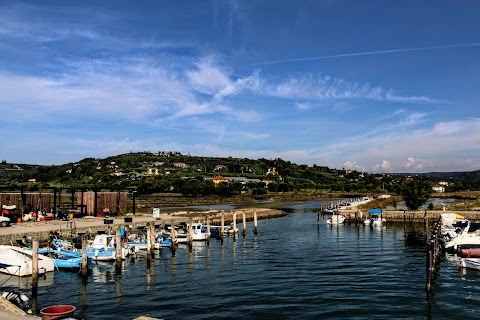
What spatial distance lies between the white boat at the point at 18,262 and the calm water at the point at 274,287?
1513 millimetres

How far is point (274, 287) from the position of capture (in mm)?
29516

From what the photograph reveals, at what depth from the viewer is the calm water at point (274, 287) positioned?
2428 cm

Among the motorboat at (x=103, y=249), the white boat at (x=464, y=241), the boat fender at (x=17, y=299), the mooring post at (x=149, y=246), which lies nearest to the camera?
the boat fender at (x=17, y=299)

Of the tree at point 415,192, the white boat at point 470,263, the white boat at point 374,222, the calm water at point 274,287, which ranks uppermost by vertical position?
the tree at point 415,192

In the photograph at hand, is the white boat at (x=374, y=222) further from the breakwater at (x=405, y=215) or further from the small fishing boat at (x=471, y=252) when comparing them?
the small fishing boat at (x=471, y=252)

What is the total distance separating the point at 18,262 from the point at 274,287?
1999cm

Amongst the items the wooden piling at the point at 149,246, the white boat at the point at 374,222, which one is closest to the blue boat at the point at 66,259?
the wooden piling at the point at 149,246

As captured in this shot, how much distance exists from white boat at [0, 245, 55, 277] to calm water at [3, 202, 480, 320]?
4.96 ft

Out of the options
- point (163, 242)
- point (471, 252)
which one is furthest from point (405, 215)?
point (163, 242)

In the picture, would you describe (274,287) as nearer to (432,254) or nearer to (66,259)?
(432,254)

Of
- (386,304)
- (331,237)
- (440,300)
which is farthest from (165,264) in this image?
(331,237)

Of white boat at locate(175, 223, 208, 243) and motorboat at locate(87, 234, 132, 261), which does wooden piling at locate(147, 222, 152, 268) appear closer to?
motorboat at locate(87, 234, 132, 261)

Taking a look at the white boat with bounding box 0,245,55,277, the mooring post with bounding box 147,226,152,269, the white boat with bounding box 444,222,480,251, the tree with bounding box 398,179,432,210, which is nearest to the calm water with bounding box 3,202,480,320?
the mooring post with bounding box 147,226,152,269

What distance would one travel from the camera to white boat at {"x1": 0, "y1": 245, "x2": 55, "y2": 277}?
1244 inches
